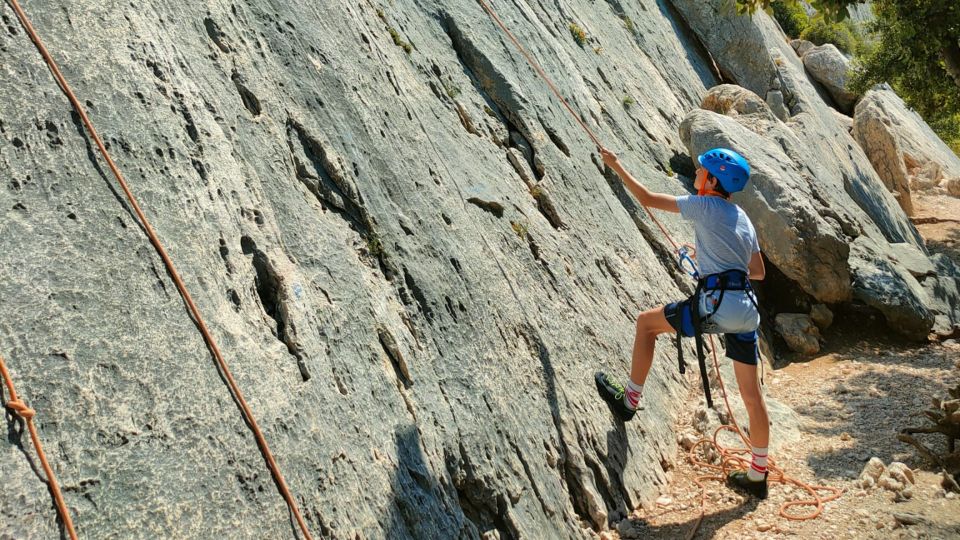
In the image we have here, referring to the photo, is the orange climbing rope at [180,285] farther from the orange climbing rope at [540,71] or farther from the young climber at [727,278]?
the orange climbing rope at [540,71]

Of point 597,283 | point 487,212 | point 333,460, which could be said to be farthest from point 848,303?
point 333,460

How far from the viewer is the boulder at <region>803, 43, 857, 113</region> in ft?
81.8

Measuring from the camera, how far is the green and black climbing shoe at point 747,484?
7.35 meters

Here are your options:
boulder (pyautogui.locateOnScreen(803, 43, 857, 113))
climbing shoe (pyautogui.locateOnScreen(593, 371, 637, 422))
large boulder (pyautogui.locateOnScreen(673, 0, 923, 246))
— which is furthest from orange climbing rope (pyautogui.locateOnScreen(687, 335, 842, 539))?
boulder (pyautogui.locateOnScreen(803, 43, 857, 113))

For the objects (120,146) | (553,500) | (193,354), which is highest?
(120,146)

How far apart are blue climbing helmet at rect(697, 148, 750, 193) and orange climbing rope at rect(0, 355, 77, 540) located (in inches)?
209

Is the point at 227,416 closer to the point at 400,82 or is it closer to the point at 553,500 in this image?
the point at 553,500

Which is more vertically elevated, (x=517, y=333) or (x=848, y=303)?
(x=848, y=303)

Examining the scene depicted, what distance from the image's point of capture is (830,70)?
25.0 m

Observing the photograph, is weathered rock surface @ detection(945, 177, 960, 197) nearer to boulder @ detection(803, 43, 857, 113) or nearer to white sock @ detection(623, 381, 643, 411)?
boulder @ detection(803, 43, 857, 113)

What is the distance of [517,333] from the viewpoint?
7180 mm

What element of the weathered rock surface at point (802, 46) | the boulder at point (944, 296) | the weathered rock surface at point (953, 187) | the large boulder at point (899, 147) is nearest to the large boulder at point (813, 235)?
the boulder at point (944, 296)

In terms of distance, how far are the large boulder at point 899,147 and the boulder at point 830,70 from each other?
88 cm

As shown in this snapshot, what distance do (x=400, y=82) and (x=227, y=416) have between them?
4.65 m
